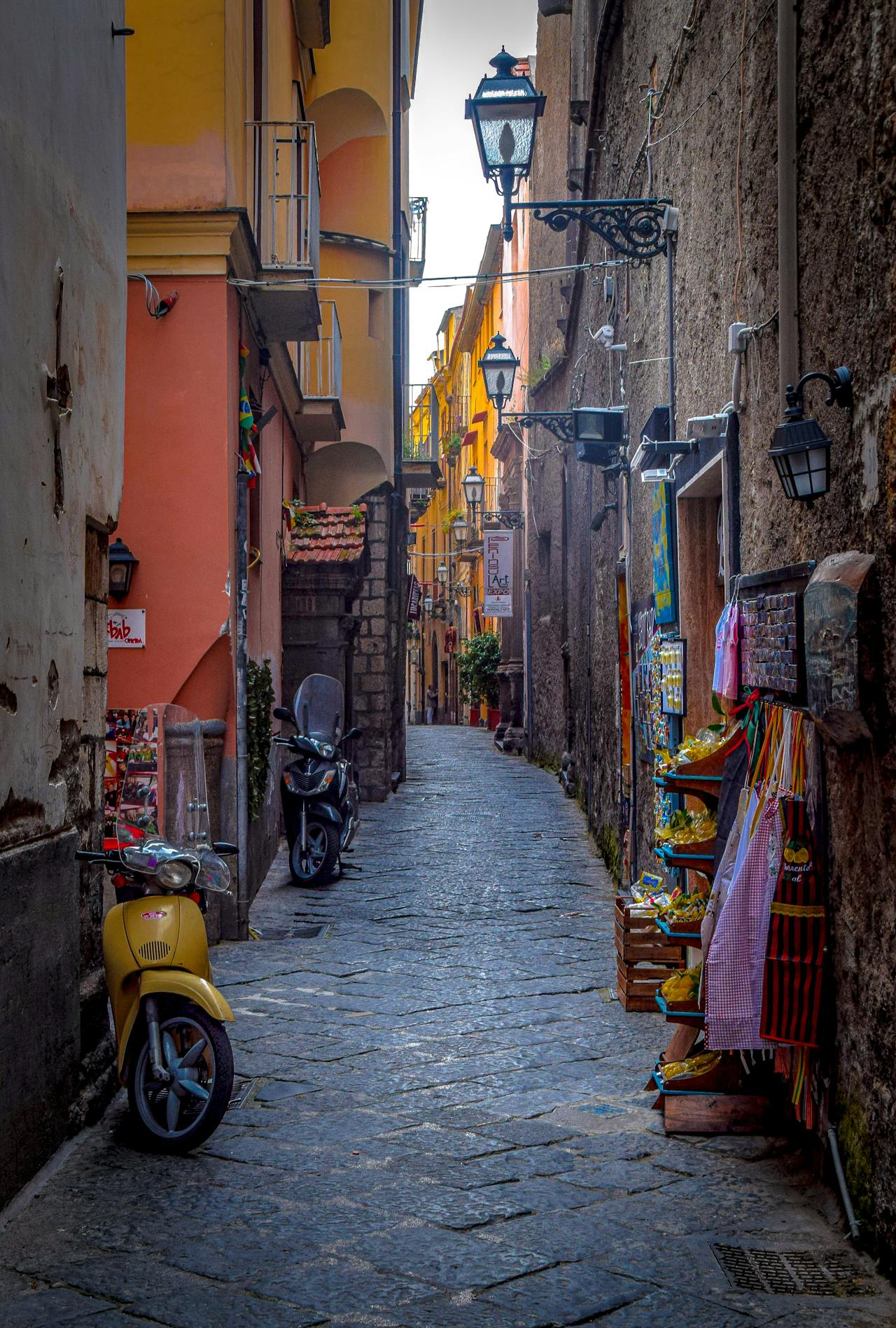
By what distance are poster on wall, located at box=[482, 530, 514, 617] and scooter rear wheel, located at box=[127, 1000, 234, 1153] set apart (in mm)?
22028

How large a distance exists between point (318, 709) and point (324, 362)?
450 cm

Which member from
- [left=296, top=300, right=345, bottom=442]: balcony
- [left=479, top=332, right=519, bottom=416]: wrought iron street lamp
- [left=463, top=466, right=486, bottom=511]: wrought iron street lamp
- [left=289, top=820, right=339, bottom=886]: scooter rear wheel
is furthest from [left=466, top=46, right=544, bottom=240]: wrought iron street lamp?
[left=463, top=466, right=486, bottom=511]: wrought iron street lamp

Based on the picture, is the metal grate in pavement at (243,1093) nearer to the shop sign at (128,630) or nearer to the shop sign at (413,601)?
the shop sign at (128,630)

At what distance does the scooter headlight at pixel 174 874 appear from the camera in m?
4.70

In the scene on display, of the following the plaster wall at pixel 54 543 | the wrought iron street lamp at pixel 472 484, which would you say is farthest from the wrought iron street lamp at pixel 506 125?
the wrought iron street lamp at pixel 472 484

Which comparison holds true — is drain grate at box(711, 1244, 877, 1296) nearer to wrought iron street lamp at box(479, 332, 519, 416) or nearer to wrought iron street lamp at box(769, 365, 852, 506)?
wrought iron street lamp at box(769, 365, 852, 506)

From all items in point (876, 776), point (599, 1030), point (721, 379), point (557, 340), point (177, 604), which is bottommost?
point (599, 1030)

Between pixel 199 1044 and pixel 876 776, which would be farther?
pixel 199 1044

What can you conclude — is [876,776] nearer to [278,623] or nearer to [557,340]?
[278,623]

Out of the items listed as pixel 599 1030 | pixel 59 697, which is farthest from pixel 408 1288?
pixel 599 1030

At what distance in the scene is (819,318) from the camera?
3.86 m

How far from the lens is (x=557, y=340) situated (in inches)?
750

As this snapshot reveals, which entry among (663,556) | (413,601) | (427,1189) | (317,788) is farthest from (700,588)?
(413,601)

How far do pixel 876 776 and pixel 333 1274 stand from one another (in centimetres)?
185
